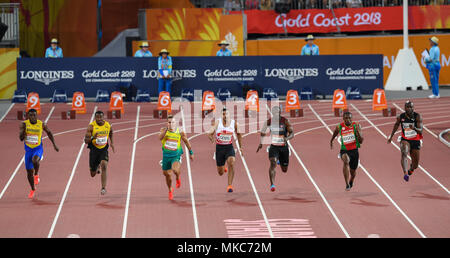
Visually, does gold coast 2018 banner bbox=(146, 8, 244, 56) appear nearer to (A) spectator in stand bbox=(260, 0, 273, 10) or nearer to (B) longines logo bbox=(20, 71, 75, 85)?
(A) spectator in stand bbox=(260, 0, 273, 10)

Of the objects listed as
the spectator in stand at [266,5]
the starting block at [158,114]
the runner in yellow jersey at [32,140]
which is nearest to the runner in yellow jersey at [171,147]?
the runner in yellow jersey at [32,140]

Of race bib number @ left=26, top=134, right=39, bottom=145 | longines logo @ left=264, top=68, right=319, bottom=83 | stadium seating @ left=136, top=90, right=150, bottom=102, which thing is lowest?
race bib number @ left=26, top=134, right=39, bottom=145

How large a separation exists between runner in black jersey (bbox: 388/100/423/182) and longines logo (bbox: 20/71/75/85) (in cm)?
1601

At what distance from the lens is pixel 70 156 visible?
21109mm

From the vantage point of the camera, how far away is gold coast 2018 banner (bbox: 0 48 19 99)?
31.4m

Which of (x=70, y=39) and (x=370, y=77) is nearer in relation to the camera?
(x=370, y=77)

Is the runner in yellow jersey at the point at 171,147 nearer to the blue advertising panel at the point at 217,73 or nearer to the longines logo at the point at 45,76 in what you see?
the blue advertising panel at the point at 217,73

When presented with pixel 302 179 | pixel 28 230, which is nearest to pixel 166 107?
pixel 302 179

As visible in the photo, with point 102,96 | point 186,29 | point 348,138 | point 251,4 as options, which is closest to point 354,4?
point 251,4

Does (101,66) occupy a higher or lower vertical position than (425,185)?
higher

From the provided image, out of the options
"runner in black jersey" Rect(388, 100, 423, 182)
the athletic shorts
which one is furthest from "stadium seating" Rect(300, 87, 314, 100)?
the athletic shorts

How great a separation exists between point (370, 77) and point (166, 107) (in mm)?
7930

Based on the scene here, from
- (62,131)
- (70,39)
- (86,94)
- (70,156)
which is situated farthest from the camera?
(70,39)
